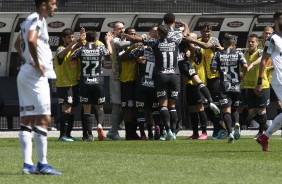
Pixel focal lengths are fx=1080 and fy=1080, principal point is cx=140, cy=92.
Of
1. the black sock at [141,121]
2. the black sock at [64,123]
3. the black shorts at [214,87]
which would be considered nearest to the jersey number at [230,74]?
the black shorts at [214,87]

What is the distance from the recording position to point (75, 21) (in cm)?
2730

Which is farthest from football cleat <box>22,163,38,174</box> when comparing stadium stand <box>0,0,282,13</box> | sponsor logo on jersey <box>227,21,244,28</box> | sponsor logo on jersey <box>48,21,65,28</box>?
sponsor logo on jersey <box>227,21,244,28</box>

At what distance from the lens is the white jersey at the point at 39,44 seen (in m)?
11.9

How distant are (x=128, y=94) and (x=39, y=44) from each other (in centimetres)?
973

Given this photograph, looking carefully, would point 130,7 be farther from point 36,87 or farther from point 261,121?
point 36,87

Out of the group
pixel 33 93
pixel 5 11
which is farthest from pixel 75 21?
pixel 33 93

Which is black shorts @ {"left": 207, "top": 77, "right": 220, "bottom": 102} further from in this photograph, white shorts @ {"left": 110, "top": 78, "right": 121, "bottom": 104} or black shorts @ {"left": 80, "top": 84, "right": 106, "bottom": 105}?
black shorts @ {"left": 80, "top": 84, "right": 106, "bottom": 105}

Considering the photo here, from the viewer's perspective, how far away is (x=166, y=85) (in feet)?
66.9

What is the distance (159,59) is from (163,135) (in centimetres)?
180

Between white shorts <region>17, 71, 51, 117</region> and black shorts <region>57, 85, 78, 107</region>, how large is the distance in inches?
376

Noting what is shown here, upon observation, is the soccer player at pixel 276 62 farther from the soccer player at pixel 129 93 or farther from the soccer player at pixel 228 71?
the soccer player at pixel 129 93

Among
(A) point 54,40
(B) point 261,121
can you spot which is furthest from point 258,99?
(A) point 54,40

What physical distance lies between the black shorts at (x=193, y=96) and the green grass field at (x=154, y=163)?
2105mm

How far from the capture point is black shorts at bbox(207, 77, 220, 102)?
21797 millimetres
